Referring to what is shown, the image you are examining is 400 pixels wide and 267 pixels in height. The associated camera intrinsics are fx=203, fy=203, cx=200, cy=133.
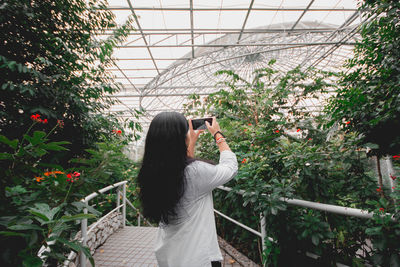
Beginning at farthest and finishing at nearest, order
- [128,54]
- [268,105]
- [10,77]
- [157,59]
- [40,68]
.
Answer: [157,59], [128,54], [268,105], [40,68], [10,77]

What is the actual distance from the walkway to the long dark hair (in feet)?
6.23

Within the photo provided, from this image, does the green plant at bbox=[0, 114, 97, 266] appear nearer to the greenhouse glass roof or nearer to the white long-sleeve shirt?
the white long-sleeve shirt

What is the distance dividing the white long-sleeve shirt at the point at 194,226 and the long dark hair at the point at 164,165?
0.16 feet

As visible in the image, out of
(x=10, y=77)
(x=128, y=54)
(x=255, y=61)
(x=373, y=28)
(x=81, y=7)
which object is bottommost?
(x=10, y=77)

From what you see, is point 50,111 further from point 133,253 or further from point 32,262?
point 133,253

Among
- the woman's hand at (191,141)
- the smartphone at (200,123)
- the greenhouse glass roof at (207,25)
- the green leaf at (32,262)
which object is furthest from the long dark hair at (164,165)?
the greenhouse glass roof at (207,25)

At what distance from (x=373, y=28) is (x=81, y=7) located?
134 inches

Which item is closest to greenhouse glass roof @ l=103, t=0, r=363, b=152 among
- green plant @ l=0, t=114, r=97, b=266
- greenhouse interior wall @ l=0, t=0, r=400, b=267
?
greenhouse interior wall @ l=0, t=0, r=400, b=267

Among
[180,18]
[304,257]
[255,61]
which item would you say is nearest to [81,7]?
[304,257]

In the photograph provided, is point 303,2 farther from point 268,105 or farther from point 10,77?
point 10,77

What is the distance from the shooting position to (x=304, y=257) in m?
1.48

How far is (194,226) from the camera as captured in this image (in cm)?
101

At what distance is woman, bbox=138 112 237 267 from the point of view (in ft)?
3.17

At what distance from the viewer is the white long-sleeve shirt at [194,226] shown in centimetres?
98
